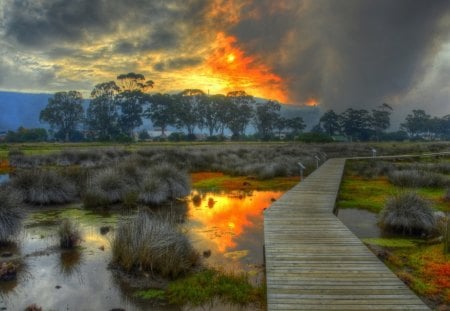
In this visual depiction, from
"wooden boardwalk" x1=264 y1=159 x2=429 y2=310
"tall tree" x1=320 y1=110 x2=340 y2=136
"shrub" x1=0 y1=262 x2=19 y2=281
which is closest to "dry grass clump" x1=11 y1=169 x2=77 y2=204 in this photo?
"shrub" x1=0 y1=262 x2=19 y2=281

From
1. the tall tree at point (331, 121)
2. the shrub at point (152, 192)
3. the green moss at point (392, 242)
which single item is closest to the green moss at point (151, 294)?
the green moss at point (392, 242)

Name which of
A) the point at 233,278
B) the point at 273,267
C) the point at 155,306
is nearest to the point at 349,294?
the point at 273,267

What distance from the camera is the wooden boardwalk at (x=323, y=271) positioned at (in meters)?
5.40

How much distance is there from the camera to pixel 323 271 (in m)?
6.56

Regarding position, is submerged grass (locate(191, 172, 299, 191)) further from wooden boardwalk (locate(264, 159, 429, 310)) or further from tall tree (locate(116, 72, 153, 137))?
tall tree (locate(116, 72, 153, 137))

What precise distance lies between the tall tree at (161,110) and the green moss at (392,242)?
3366 inches

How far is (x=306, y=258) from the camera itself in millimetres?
7246

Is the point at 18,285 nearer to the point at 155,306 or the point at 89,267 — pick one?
the point at 89,267

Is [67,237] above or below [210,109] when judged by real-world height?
below

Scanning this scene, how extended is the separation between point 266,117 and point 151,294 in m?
99.7

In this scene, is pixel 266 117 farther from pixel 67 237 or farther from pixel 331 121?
pixel 67 237

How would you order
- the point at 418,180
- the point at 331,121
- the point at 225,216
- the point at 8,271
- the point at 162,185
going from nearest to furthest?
the point at 8,271 < the point at 225,216 < the point at 162,185 < the point at 418,180 < the point at 331,121

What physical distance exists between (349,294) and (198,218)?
8649 mm

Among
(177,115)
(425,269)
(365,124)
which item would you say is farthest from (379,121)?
(425,269)
